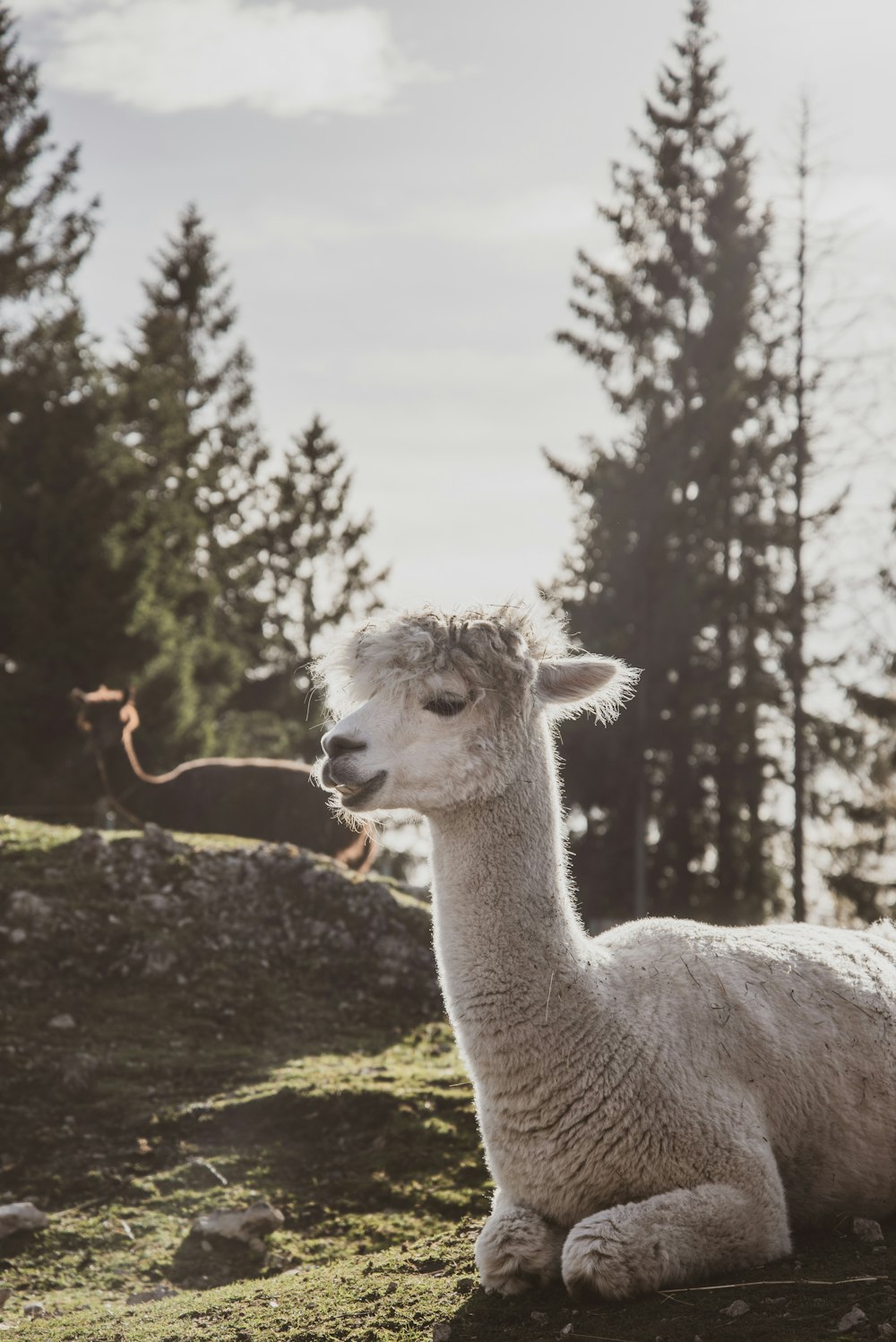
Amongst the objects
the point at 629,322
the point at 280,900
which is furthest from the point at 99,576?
the point at 280,900

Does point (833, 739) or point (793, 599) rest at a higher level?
point (793, 599)

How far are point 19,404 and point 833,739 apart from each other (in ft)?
61.2

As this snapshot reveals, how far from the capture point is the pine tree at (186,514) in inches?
987

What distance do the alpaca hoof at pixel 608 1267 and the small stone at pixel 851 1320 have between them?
578mm

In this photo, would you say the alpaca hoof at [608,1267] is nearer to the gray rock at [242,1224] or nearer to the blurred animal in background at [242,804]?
the gray rock at [242,1224]

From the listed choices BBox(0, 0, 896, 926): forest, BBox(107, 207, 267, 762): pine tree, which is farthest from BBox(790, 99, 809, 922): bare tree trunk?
BBox(107, 207, 267, 762): pine tree

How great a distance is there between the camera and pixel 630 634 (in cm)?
2673

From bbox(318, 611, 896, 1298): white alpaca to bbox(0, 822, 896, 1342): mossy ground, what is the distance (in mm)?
228

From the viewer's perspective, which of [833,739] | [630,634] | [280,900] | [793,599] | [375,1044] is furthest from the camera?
[630,634]

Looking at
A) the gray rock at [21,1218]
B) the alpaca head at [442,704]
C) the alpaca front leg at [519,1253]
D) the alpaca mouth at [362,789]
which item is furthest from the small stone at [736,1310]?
the gray rock at [21,1218]

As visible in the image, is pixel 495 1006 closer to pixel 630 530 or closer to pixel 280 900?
pixel 280 900

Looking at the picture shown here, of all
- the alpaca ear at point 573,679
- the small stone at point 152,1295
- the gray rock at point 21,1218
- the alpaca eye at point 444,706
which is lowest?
the small stone at point 152,1295

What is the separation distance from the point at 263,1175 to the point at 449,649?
3873 millimetres

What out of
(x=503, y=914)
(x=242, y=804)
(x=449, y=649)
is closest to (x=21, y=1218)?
(x=503, y=914)
